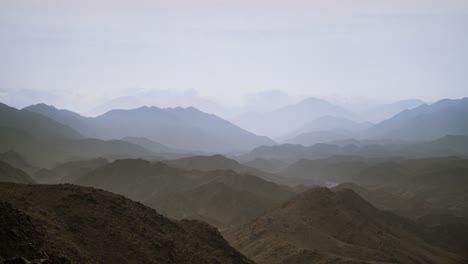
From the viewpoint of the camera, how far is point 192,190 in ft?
288

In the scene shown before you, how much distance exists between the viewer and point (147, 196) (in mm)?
93875

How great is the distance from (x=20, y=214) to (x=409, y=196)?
9052cm

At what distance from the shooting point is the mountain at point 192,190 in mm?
78562

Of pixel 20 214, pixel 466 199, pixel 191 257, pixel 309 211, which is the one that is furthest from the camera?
pixel 466 199

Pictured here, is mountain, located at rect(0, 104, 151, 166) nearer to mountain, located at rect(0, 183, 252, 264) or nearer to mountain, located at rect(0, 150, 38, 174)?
mountain, located at rect(0, 150, 38, 174)

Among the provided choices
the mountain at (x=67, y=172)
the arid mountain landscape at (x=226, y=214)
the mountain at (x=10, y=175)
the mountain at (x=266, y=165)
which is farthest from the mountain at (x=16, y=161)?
the mountain at (x=266, y=165)

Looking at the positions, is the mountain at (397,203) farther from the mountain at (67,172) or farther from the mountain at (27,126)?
the mountain at (27,126)

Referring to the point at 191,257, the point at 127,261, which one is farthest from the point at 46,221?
the point at 191,257

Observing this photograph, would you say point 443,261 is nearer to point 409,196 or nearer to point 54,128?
point 409,196

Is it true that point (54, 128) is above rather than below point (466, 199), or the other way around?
above

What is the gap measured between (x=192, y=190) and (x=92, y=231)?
62.0 meters

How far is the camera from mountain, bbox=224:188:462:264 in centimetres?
4541

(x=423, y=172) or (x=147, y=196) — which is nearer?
(x=147, y=196)

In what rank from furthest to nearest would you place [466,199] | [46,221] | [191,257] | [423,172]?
[423,172] → [466,199] → [191,257] → [46,221]
